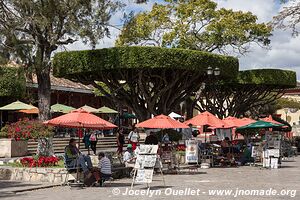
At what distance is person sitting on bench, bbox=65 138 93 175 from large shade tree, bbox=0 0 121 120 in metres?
9.30

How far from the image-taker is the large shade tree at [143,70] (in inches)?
1040

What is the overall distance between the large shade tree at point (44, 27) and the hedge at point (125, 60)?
848mm

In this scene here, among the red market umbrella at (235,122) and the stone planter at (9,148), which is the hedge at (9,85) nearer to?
the stone planter at (9,148)

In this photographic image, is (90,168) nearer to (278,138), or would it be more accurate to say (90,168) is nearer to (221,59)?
(278,138)

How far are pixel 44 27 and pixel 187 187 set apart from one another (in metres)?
12.3

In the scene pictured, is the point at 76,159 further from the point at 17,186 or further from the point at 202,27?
the point at 202,27

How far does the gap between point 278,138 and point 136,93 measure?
8784mm

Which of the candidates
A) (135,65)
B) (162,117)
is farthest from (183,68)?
(162,117)

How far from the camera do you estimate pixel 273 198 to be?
12.1m

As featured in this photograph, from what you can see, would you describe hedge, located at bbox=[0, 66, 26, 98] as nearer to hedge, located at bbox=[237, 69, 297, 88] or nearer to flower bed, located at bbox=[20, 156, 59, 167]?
hedge, located at bbox=[237, 69, 297, 88]

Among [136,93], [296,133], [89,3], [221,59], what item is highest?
[89,3]

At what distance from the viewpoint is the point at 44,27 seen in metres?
23.9

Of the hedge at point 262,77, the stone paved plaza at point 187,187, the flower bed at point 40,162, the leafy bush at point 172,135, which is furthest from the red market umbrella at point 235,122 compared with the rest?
the hedge at point 262,77

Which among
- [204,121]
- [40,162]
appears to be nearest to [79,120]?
[40,162]
